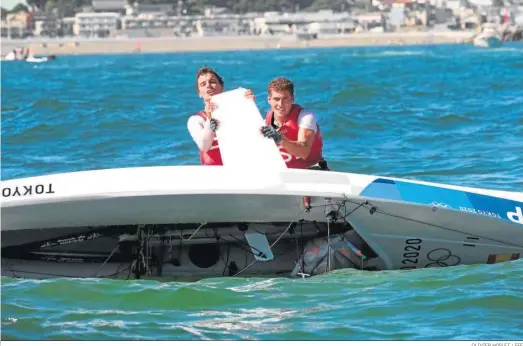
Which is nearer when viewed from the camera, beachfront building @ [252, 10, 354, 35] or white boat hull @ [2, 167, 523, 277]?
white boat hull @ [2, 167, 523, 277]

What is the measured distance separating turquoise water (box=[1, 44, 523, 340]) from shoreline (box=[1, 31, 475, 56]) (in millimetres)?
84376

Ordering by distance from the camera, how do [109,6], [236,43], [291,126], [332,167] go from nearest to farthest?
[291,126] → [332,167] → [236,43] → [109,6]

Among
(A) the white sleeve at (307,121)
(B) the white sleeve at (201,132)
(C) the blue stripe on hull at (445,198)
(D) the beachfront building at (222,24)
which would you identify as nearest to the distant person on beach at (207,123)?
(B) the white sleeve at (201,132)

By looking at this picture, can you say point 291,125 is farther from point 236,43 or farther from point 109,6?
point 109,6

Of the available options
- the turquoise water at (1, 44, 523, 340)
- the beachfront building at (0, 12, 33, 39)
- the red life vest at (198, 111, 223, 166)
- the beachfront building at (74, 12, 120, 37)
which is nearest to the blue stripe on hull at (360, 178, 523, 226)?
the turquoise water at (1, 44, 523, 340)

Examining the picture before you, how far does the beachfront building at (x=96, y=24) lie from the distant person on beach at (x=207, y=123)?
126939 millimetres

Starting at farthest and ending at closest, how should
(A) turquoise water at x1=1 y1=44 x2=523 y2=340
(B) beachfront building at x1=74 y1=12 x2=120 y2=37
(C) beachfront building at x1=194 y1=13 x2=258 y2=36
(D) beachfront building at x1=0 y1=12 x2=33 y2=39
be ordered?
1. (D) beachfront building at x1=0 y1=12 x2=33 y2=39
2. (B) beachfront building at x1=74 y1=12 x2=120 y2=37
3. (C) beachfront building at x1=194 y1=13 x2=258 y2=36
4. (A) turquoise water at x1=1 y1=44 x2=523 y2=340

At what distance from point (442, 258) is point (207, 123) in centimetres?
176

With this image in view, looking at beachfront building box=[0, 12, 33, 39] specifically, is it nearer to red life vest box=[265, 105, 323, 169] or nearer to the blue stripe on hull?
red life vest box=[265, 105, 323, 169]

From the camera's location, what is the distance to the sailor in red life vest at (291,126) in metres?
7.87

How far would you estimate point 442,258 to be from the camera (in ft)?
25.9

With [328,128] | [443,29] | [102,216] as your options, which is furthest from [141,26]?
[102,216]

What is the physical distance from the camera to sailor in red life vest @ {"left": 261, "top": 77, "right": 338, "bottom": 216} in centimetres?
787

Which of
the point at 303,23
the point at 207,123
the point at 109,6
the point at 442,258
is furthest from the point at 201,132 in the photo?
the point at 109,6
